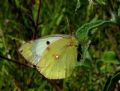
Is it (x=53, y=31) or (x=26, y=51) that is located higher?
(x=53, y=31)

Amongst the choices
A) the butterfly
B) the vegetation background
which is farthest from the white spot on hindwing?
the vegetation background

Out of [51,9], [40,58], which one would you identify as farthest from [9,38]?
[40,58]

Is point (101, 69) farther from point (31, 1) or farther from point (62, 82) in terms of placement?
point (31, 1)

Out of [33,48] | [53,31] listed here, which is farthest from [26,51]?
[53,31]

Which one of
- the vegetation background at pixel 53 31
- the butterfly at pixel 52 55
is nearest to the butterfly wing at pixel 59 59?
the butterfly at pixel 52 55

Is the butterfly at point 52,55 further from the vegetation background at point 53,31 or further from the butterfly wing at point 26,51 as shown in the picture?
the vegetation background at point 53,31

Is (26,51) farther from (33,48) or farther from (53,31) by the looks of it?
(53,31)

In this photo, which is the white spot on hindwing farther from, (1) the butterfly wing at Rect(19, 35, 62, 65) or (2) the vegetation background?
(2) the vegetation background
